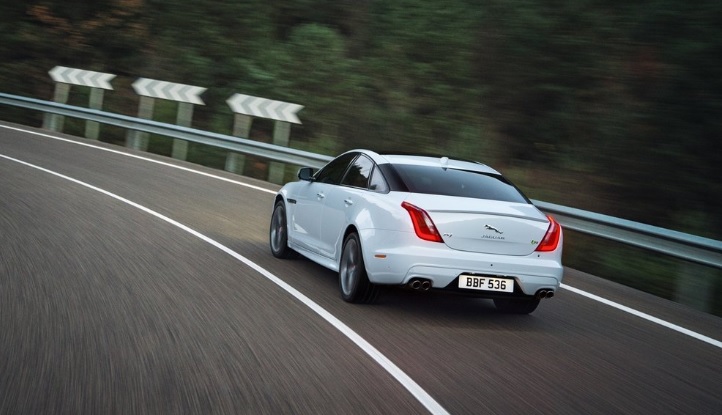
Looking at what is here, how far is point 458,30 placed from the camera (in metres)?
27.1

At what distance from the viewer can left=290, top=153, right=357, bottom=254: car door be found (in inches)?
425

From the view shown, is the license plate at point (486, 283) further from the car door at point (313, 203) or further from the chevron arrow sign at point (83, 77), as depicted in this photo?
the chevron arrow sign at point (83, 77)

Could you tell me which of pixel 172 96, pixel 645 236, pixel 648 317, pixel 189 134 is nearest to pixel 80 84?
pixel 172 96

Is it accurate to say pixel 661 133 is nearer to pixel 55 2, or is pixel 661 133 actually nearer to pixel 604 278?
pixel 604 278

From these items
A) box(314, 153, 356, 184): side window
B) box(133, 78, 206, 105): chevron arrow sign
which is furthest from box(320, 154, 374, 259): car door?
Result: box(133, 78, 206, 105): chevron arrow sign

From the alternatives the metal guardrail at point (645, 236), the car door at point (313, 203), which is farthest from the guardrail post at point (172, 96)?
the car door at point (313, 203)

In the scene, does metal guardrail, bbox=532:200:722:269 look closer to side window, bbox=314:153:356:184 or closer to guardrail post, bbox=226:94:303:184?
side window, bbox=314:153:356:184

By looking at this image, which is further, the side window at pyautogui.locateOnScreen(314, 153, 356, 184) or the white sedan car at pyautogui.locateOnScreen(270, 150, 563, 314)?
the side window at pyautogui.locateOnScreen(314, 153, 356, 184)

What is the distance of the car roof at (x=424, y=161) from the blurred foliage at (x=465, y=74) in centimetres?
714

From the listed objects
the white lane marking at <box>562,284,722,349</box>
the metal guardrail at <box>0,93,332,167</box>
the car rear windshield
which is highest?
the car rear windshield

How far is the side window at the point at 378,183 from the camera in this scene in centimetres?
943

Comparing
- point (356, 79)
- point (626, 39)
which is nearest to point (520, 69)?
point (626, 39)

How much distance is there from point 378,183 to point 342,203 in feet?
1.95

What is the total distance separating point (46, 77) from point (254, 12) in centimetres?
740
